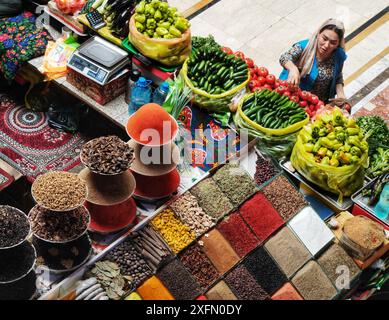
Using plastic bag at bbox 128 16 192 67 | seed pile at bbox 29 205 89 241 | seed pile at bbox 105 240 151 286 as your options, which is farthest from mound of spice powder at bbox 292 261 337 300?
plastic bag at bbox 128 16 192 67

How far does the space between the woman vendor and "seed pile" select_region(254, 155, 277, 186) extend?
1.28 metres

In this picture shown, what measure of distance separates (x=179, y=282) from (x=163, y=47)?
7.80 ft

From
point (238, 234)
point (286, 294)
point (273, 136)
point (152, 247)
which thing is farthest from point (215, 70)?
point (286, 294)

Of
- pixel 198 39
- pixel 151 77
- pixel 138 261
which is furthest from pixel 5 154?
pixel 138 261

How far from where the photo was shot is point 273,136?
18.9ft

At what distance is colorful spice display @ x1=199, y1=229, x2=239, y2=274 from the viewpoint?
5020 mm

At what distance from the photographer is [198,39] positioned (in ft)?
22.0

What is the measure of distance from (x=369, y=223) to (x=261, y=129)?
3.93 ft

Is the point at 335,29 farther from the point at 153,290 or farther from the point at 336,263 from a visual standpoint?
the point at 153,290

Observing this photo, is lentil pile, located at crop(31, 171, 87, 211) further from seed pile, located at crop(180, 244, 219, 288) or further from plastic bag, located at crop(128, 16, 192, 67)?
plastic bag, located at crop(128, 16, 192, 67)

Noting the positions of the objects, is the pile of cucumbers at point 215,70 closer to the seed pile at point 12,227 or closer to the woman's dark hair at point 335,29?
the woman's dark hair at point 335,29

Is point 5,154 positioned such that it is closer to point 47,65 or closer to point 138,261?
point 47,65

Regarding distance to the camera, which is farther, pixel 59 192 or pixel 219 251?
pixel 219 251

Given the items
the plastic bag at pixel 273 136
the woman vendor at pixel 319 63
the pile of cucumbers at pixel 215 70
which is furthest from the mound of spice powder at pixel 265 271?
the woman vendor at pixel 319 63
